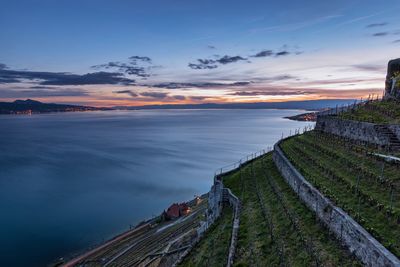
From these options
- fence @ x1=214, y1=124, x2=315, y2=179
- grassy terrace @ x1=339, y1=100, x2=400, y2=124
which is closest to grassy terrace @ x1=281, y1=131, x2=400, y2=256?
grassy terrace @ x1=339, y1=100, x2=400, y2=124

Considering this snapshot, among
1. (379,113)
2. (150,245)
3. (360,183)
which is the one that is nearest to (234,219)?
(360,183)

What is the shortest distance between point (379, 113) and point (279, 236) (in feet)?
81.3

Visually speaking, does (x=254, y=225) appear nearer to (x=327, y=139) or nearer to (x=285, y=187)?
(x=285, y=187)

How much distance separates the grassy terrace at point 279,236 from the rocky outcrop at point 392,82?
25.2 metres

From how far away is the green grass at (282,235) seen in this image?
1264 centimetres

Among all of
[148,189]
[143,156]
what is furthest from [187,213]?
[143,156]

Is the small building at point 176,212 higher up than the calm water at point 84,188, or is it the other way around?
the small building at point 176,212

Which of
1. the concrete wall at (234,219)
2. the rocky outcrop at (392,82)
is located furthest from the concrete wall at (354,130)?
the concrete wall at (234,219)

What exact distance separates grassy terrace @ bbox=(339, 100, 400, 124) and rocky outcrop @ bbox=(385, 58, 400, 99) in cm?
242

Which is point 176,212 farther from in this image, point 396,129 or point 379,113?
point 396,129

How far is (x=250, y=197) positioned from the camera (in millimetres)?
24828

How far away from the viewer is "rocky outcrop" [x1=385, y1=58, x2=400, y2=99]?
39.3 meters

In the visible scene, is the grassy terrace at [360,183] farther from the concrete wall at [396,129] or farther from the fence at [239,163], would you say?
the fence at [239,163]

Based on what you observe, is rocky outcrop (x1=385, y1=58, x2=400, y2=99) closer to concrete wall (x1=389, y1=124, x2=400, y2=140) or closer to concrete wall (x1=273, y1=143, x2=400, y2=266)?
concrete wall (x1=389, y1=124, x2=400, y2=140)
